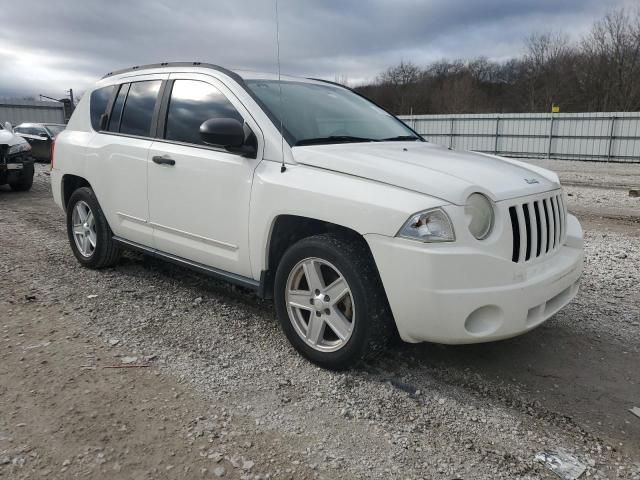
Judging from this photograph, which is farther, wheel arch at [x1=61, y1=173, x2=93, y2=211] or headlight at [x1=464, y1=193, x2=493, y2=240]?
wheel arch at [x1=61, y1=173, x2=93, y2=211]

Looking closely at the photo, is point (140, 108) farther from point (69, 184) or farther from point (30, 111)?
point (30, 111)

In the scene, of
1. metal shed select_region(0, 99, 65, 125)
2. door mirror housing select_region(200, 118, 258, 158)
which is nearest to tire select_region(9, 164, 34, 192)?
door mirror housing select_region(200, 118, 258, 158)

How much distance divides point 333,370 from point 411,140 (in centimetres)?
193

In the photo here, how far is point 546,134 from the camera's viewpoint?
78.1ft

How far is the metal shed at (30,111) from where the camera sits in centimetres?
3856

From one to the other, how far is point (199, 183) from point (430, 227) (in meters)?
1.75

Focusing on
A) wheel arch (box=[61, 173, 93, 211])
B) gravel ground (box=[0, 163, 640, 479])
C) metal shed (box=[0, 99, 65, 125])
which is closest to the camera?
gravel ground (box=[0, 163, 640, 479])

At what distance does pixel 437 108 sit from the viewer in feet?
192

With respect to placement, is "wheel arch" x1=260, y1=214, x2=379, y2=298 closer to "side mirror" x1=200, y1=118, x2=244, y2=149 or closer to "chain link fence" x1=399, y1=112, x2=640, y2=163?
"side mirror" x1=200, y1=118, x2=244, y2=149

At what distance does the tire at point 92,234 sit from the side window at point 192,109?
4.23 ft

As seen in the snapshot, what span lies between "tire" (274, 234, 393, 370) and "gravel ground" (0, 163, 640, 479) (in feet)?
0.50

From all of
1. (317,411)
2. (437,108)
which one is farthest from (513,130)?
(437,108)

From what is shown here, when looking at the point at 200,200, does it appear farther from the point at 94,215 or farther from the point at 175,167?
the point at 94,215

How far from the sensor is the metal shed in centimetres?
3856
